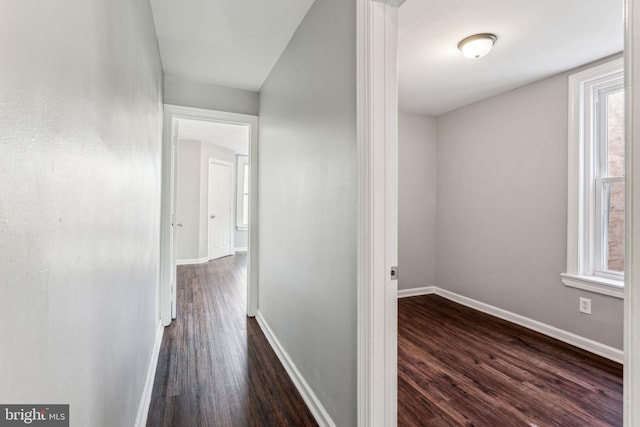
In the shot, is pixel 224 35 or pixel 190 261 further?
pixel 190 261

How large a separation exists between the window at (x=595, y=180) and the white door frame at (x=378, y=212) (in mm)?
2400

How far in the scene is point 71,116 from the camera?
67 cm

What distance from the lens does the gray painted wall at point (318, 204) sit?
4.79 feet

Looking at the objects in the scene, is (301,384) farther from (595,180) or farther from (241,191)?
(241,191)

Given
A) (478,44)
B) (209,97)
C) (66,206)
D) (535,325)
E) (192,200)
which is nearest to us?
(66,206)

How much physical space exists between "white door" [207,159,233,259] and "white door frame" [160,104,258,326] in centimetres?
377

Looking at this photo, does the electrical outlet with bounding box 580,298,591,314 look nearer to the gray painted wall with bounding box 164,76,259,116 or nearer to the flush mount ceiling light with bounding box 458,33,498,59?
the flush mount ceiling light with bounding box 458,33,498,59

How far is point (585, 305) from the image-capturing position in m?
2.63

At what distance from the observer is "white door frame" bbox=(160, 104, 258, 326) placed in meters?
2.96

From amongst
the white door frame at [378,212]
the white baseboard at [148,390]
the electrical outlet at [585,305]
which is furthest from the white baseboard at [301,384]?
the electrical outlet at [585,305]

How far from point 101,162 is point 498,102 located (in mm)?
3814

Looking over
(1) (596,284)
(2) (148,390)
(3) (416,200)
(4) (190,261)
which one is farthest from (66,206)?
(4) (190,261)

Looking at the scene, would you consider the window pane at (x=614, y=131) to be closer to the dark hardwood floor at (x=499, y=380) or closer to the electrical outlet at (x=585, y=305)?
the electrical outlet at (x=585, y=305)

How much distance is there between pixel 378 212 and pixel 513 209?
270 cm
